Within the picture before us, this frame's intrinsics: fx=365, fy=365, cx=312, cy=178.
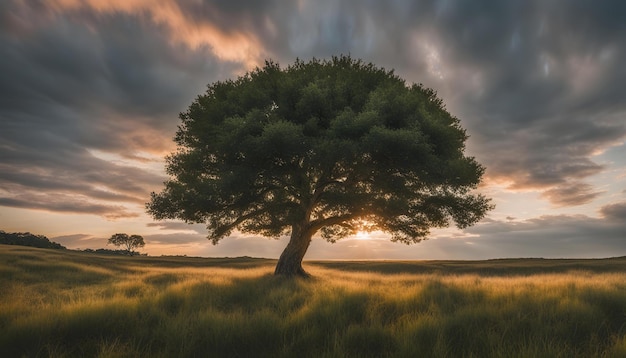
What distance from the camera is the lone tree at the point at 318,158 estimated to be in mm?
16422

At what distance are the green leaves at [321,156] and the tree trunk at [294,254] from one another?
0.85 meters

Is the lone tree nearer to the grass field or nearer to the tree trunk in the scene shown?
the tree trunk

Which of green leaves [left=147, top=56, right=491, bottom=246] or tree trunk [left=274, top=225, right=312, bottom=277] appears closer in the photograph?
green leaves [left=147, top=56, right=491, bottom=246]

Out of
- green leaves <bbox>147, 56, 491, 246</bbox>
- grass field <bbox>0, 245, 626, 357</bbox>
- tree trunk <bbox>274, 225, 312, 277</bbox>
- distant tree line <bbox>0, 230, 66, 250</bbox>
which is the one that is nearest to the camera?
grass field <bbox>0, 245, 626, 357</bbox>

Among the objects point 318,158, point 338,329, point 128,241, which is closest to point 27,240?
point 128,241

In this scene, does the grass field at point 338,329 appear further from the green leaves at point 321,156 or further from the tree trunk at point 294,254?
the tree trunk at point 294,254

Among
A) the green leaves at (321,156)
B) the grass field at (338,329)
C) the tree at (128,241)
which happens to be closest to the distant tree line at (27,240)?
the tree at (128,241)

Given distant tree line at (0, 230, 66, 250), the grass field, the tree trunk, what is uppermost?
distant tree line at (0, 230, 66, 250)

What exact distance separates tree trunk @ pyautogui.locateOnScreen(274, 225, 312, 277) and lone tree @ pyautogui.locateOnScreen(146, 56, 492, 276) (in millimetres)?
74

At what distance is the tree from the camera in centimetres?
11388

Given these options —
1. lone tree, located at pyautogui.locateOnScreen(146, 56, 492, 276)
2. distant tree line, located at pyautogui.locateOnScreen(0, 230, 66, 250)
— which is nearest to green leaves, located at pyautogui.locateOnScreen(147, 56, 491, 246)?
lone tree, located at pyautogui.locateOnScreen(146, 56, 492, 276)

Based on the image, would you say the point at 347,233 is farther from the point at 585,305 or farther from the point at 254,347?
the point at 254,347

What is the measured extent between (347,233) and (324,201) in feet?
20.7

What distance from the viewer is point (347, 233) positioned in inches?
1085
